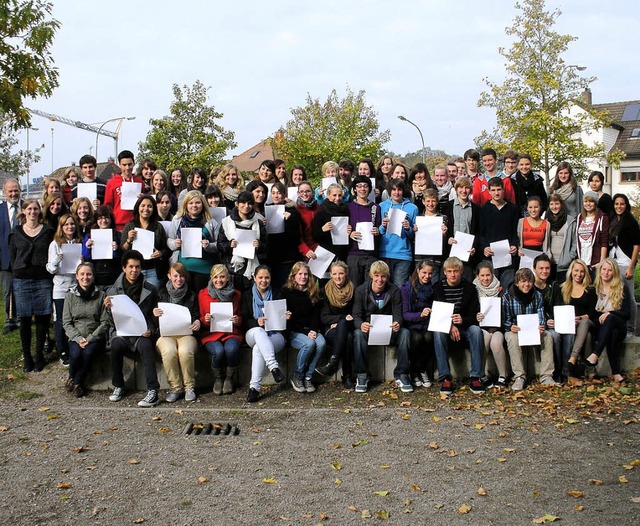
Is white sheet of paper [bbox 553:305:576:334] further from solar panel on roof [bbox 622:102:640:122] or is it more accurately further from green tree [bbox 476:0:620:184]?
solar panel on roof [bbox 622:102:640:122]

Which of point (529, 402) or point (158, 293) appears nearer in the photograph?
point (529, 402)

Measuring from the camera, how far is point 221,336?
29.1 feet

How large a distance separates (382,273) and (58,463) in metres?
4.32

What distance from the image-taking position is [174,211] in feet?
33.2

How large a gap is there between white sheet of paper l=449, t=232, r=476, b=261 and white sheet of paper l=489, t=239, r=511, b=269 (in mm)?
332

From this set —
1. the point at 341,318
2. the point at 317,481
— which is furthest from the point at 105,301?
the point at 317,481

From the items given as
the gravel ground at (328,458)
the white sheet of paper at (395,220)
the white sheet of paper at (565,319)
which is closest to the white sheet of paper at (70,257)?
the gravel ground at (328,458)

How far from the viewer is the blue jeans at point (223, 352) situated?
8727 millimetres

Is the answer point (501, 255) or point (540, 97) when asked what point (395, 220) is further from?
point (540, 97)

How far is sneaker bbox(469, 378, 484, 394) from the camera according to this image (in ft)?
28.5

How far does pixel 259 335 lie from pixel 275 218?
1662mm

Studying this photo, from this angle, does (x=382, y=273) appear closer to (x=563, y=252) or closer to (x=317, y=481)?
(x=563, y=252)

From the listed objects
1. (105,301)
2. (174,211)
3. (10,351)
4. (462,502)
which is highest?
(174,211)

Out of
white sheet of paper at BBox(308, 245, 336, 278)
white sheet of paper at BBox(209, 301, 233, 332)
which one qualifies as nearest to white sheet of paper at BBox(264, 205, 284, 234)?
white sheet of paper at BBox(308, 245, 336, 278)
